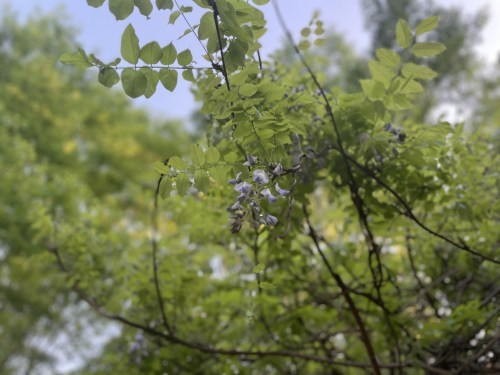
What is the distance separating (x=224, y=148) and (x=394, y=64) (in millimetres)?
541

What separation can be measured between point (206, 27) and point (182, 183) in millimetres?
269

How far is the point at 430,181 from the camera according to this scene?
1.36 meters

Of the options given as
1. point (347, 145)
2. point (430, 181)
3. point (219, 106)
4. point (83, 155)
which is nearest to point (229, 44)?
point (219, 106)

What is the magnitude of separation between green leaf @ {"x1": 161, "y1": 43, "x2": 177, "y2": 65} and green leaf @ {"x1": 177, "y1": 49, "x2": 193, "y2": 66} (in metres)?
0.02

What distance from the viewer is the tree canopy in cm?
91

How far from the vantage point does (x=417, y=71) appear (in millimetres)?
992

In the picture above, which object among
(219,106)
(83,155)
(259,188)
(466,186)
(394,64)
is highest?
(83,155)

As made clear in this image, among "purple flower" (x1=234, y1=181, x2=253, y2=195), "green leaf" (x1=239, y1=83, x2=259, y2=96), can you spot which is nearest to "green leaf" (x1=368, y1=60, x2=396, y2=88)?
"green leaf" (x1=239, y1=83, x2=259, y2=96)

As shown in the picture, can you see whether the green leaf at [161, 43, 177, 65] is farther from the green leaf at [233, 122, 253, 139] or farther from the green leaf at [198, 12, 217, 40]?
the green leaf at [233, 122, 253, 139]

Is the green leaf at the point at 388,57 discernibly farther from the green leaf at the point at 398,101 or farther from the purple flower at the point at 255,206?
the purple flower at the point at 255,206

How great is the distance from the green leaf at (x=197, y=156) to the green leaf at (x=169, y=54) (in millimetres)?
154

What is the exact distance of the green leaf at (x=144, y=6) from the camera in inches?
32.8

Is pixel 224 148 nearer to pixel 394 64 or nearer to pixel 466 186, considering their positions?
pixel 394 64

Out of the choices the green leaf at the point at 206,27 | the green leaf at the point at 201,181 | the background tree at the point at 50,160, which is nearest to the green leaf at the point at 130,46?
the green leaf at the point at 206,27
